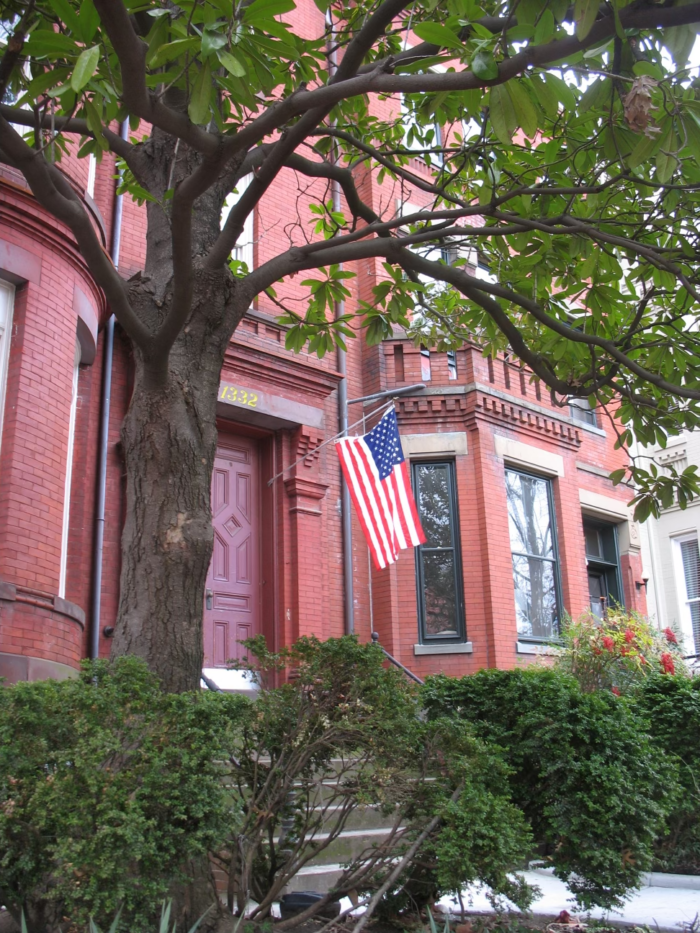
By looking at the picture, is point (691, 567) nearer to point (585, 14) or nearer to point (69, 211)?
point (69, 211)

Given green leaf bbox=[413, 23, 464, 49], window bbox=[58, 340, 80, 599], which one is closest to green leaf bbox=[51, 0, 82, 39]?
green leaf bbox=[413, 23, 464, 49]

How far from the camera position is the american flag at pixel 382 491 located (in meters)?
9.90

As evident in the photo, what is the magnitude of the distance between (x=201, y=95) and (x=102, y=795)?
9.19 feet

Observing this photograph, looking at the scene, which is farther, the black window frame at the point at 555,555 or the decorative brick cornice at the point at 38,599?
the black window frame at the point at 555,555

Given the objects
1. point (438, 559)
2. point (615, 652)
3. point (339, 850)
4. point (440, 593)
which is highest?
point (438, 559)

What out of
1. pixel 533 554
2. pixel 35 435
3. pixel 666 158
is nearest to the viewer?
pixel 666 158

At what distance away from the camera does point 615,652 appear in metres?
10.6

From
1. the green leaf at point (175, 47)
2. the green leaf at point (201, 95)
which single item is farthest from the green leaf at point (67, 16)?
the green leaf at point (201, 95)

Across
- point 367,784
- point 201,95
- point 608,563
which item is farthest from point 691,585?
point 201,95

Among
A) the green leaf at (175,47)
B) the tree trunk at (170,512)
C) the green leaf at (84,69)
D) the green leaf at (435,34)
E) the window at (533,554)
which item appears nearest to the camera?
the green leaf at (84,69)

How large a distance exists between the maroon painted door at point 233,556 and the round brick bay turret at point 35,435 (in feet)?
7.60

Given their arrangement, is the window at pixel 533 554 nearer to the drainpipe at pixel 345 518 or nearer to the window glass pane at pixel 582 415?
the drainpipe at pixel 345 518

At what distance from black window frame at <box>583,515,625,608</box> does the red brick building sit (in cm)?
15

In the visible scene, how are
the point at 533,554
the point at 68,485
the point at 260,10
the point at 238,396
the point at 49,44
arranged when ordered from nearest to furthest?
the point at 260,10
the point at 49,44
the point at 68,485
the point at 238,396
the point at 533,554
